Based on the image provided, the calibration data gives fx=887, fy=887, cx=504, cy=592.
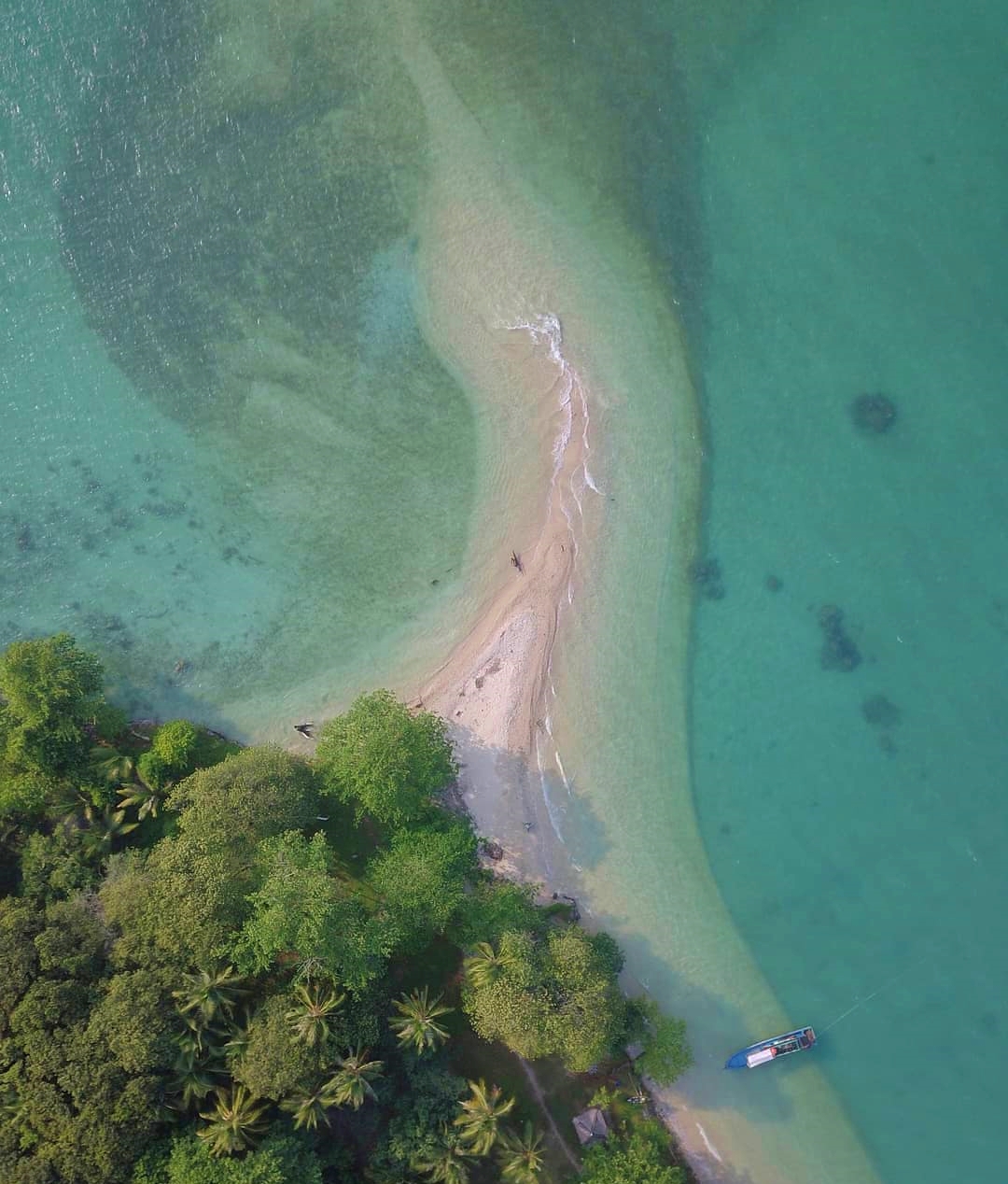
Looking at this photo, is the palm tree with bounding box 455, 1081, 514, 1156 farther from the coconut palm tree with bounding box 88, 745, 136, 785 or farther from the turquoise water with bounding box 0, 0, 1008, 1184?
the coconut palm tree with bounding box 88, 745, 136, 785

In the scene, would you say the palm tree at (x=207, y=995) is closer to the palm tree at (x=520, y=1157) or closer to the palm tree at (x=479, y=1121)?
the palm tree at (x=479, y=1121)

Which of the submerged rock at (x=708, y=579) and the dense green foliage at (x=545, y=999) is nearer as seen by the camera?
the dense green foliage at (x=545, y=999)

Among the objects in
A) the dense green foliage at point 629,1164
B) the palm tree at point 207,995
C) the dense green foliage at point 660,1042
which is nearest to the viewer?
the palm tree at point 207,995

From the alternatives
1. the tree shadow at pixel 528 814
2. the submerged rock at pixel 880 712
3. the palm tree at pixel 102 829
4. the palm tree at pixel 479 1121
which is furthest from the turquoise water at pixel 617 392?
the palm tree at pixel 479 1121

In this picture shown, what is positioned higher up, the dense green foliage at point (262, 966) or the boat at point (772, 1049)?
the dense green foliage at point (262, 966)

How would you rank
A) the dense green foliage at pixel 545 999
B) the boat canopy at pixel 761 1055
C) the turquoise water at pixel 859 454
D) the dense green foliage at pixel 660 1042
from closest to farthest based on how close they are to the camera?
1. the dense green foliage at pixel 545 999
2. the dense green foliage at pixel 660 1042
3. the boat canopy at pixel 761 1055
4. the turquoise water at pixel 859 454

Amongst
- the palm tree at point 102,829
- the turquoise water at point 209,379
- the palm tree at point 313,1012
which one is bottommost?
the palm tree at point 313,1012

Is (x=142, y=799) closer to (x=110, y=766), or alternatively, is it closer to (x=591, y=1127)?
(x=110, y=766)
